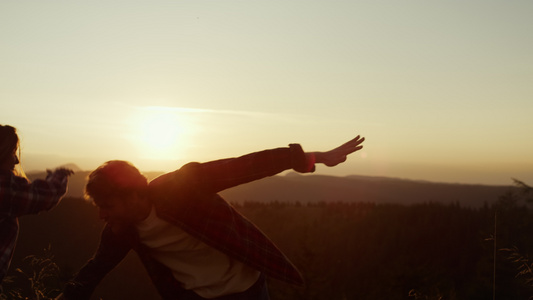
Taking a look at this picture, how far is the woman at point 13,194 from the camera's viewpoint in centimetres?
380

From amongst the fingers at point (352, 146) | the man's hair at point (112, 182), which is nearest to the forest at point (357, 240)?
the fingers at point (352, 146)

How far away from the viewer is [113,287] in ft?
57.5

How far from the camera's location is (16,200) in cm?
380

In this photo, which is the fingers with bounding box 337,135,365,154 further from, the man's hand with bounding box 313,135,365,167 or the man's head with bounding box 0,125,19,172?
the man's head with bounding box 0,125,19,172

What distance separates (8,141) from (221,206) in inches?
64.6

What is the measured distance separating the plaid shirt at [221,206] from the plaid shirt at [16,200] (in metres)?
0.83

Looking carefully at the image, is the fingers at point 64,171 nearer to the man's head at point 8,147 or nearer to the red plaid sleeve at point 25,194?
the red plaid sleeve at point 25,194

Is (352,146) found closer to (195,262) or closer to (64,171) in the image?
(195,262)

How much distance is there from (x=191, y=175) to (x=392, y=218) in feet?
65.3

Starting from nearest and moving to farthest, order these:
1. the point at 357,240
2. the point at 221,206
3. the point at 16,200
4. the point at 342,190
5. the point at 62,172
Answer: the point at 221,206, the point at 16,200, the point at 62,172, the point at 357,240, the point at 342,190

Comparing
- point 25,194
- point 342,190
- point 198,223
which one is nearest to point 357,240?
point 25,194

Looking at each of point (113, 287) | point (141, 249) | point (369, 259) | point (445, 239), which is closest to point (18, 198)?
point (141, 249)

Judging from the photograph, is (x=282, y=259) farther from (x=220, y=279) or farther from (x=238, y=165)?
(x=238, y=165)

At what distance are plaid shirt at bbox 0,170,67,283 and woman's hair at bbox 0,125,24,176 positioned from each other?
4.7 inches
